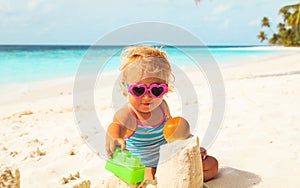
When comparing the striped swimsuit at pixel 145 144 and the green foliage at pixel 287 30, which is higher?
the green foliage at pixel 287 30

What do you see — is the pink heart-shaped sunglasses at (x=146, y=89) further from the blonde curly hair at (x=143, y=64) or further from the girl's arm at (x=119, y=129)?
the girl's arm at (x=119, y=129)

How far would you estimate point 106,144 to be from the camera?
1.69m

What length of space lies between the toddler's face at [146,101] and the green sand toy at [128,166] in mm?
256

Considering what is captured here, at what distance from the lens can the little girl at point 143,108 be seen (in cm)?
162

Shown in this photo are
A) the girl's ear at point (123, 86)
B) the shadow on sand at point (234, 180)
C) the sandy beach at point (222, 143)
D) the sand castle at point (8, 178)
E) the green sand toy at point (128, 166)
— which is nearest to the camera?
the sand castle at point (8, 178)

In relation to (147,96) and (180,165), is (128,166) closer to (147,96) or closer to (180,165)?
(180,165)

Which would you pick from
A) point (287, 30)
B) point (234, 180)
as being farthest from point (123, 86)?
point (287, 30)

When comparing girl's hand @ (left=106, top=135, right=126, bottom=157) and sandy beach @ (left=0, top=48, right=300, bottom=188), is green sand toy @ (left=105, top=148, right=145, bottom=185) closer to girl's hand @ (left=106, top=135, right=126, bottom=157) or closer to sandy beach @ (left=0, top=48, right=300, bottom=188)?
girl's hand @ (left=106, top=135, right=126, bottom=157)

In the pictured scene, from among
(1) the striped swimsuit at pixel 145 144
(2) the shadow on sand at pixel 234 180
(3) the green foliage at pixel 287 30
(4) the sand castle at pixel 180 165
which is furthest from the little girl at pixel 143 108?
(3) the green foliage at pixel 287 30

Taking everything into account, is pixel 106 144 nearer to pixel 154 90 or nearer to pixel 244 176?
pixel 154 90

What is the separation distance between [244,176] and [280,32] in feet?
134

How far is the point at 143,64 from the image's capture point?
1.60m

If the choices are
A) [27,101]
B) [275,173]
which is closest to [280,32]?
[27,101]

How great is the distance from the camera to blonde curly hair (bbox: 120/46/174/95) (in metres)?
1.60
